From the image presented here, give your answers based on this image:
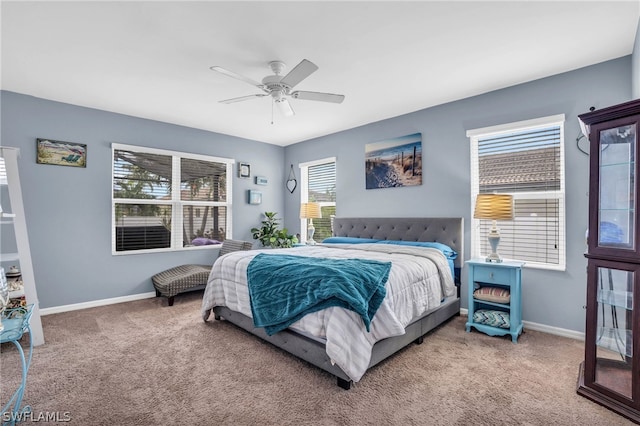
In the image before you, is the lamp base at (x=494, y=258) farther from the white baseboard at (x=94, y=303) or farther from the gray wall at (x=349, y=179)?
the white baseboard at (x=94, y=303)

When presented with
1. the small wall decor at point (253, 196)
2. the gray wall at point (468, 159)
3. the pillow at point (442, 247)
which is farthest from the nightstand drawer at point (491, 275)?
the small wall decor at point (253, 196)

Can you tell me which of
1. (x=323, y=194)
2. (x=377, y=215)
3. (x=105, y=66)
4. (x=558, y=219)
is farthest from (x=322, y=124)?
(x=558, y=219)

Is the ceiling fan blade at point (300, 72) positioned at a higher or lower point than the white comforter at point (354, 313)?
higher

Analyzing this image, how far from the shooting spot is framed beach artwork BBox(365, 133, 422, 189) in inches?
165

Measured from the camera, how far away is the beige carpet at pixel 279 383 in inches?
72.9

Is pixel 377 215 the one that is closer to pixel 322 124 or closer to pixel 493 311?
pixel 322 124

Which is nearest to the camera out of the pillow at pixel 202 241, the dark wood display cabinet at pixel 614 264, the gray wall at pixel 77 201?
the dark wood display cabinet at pixel 614 264

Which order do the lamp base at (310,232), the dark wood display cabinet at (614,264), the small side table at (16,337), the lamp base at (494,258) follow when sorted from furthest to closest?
the lamp base at (310,232) → the lamp base at (494,258) → the dark wood display cabinet at (614,264) → the small side table at (16,337)

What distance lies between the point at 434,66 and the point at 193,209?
158 inches

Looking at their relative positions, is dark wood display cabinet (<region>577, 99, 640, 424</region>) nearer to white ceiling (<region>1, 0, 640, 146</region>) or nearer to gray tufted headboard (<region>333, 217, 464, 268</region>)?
white ceiling (<region>1, 0, 640, 146</region>)

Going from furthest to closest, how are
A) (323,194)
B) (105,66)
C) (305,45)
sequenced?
(323,194), (105,66), (305,45)

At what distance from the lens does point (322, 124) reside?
190 inches

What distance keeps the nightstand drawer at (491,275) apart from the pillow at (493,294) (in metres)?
0.09

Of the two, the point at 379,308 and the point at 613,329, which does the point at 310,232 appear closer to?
the point at 379,308
